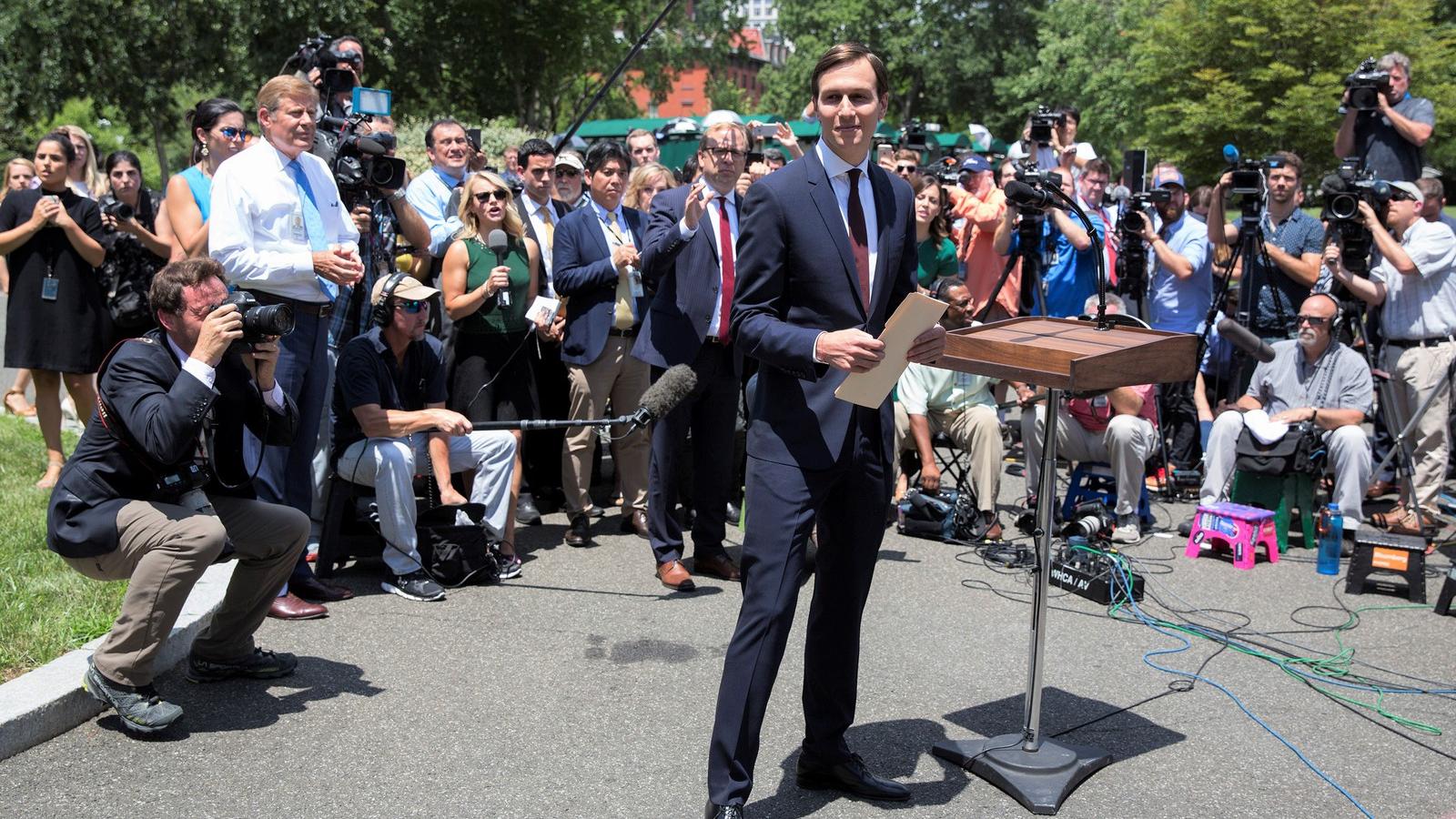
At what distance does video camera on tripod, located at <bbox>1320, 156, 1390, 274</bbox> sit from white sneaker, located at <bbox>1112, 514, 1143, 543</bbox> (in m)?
2.21

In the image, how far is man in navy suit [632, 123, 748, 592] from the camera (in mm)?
6586

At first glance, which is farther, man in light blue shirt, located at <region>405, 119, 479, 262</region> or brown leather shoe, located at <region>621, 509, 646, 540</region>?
man in light blue shirt, located at <region>405, 119, 479, 262</region>

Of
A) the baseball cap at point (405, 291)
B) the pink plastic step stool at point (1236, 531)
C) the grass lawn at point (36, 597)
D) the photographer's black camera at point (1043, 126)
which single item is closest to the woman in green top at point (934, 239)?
the photographer's black camera at point (1043, 126)

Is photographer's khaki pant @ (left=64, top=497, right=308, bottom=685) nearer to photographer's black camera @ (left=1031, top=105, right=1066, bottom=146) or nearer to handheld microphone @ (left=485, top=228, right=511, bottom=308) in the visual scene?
handheld microphone @ (left=485, top=228, right=511, bottom=308)

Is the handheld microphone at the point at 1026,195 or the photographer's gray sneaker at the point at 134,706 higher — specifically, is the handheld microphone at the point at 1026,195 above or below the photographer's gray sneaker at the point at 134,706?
above

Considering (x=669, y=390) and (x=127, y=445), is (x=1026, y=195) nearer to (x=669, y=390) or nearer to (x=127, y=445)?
(x=669, y=390)

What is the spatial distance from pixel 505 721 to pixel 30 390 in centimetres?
819

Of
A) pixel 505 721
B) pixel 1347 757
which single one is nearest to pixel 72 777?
pixel 505 721

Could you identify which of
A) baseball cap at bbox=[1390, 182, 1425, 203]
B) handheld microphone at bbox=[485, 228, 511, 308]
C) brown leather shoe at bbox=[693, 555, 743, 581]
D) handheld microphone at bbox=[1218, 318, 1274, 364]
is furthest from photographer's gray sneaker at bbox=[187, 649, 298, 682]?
baseball cap at bbox=[1390, 182, 1425, 203]

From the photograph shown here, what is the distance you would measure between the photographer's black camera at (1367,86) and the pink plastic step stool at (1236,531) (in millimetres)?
3888

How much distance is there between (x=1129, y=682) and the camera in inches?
206

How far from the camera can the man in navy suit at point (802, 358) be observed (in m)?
3.68

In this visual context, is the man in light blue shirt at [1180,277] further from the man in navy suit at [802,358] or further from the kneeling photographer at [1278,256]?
the man in navy suit at [802,358]

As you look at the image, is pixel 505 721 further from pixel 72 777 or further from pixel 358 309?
pixel 358 309
